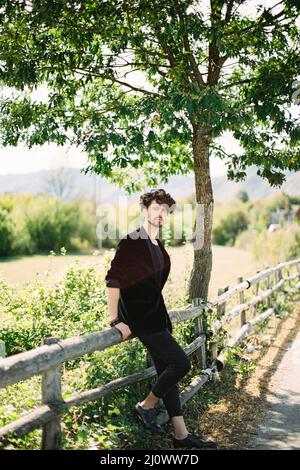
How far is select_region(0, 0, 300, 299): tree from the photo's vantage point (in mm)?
7148

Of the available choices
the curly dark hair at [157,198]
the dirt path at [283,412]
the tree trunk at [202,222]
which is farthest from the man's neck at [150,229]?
the tree trunk at [202,222]

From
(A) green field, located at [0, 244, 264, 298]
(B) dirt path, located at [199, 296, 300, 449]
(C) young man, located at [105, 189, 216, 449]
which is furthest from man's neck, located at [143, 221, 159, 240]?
(A) green field, located at [0, 244, 264, 298]

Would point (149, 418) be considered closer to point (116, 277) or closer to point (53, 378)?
point (53, 378)

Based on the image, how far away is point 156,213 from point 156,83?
4.98 meters

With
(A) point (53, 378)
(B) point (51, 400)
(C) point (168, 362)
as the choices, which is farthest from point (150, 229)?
(B) point (51, 400)

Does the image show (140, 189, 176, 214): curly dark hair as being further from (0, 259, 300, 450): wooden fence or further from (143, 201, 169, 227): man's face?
(0, 259, 300, 450): wooden fence

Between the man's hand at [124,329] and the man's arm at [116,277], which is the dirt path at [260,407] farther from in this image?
the man's arm at [116,277]

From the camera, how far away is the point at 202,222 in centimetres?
868

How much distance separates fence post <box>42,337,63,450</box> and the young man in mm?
784

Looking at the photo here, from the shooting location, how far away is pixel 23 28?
762 centimetres

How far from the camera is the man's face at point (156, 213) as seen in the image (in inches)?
195

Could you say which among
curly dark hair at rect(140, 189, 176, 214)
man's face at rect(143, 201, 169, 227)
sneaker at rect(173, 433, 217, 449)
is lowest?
sneaker at rect(173, 433, 217, 449)

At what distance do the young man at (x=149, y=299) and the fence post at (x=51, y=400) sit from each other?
30.9 inches

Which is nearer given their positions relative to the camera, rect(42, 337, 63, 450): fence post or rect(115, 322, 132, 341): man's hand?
rect(42, 337, 63, 450): fence post
